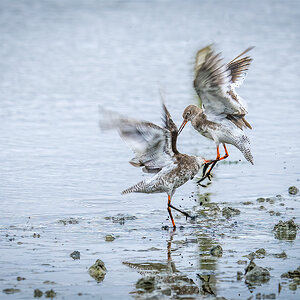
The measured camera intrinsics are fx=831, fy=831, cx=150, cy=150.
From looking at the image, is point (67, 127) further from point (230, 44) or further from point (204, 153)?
point (230, 44)

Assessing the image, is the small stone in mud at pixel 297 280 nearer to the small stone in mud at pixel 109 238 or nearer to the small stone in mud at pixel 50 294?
the small stone in mud at pixel 50 294

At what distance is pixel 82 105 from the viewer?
1628 cm

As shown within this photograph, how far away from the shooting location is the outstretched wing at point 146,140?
28.8 feet

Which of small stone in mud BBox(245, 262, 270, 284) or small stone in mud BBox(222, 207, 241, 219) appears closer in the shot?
small stone in mud BBox(245, 262, 270, 284)

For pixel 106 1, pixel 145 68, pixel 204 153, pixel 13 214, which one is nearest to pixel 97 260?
pixel 13 214

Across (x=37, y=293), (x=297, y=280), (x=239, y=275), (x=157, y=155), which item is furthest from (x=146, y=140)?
(x=37, y=293)

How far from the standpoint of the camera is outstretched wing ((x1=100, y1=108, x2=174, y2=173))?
28.8 ft

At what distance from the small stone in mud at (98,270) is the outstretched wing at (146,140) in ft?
5.58

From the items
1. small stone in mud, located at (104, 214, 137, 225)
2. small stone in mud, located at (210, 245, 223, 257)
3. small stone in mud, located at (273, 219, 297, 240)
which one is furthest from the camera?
small stone in mud, located at (104, 214, 137, 225)

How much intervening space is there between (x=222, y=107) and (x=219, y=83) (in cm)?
70

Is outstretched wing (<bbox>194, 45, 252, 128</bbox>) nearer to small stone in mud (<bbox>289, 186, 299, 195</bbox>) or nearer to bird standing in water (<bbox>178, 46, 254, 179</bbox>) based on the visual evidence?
bird standing in water (<bbox>178, 46, 254, 179</bbox>)

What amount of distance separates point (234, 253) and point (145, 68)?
1195cm

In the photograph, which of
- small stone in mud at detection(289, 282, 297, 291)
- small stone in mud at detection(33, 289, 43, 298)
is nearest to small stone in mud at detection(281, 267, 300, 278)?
small stone in mud at detection(289, 282, 297, 291)

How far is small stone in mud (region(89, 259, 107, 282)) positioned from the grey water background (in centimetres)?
6
